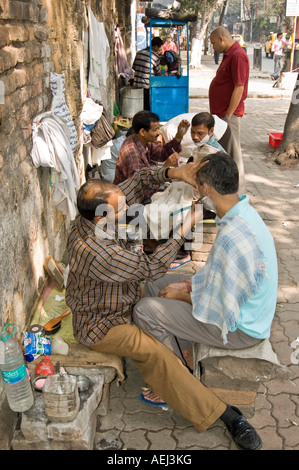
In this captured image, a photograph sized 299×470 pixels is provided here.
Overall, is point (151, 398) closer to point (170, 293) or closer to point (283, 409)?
point (170, 293)

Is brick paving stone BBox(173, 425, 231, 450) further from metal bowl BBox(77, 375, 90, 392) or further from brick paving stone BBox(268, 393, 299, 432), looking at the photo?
metal bowl BBox(77, 375, 90, 392)

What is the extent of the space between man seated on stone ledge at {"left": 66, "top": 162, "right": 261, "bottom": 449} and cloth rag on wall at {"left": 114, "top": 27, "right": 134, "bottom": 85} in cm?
738

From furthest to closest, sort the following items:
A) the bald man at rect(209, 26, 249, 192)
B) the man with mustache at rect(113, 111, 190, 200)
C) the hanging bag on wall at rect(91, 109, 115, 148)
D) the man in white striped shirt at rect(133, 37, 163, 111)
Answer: the man in white striped shirt at rect(133, 37, 163, 111) → the hanging bag on wall at rect(91, 109, 115, 148) → the bald man at rect(209, 26, 249, 192) → the man with mustache at rect(113, 111, 190, 200)

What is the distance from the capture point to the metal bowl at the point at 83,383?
2.83m

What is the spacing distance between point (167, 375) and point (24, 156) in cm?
168

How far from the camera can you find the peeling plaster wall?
2656mm

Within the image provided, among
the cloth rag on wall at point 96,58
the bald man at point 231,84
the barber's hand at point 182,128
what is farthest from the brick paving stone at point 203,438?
the cloth rag on wall at point 96,58

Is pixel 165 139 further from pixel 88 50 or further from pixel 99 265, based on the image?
pixel 99 265

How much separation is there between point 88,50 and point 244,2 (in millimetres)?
56716

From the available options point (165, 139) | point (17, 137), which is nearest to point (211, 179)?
point (17, 137)

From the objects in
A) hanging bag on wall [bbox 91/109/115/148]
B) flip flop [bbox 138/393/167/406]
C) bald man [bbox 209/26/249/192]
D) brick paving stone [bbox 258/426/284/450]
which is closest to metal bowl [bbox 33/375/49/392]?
flip flop [bbox 138/393/167/406]

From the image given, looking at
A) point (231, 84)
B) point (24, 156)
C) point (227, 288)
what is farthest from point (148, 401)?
point (231, 84)

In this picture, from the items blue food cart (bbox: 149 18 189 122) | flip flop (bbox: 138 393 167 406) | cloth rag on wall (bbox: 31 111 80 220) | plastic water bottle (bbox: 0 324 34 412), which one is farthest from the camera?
blue food cart (bbox: 149 18 189 122)

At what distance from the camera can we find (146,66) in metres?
9.43
